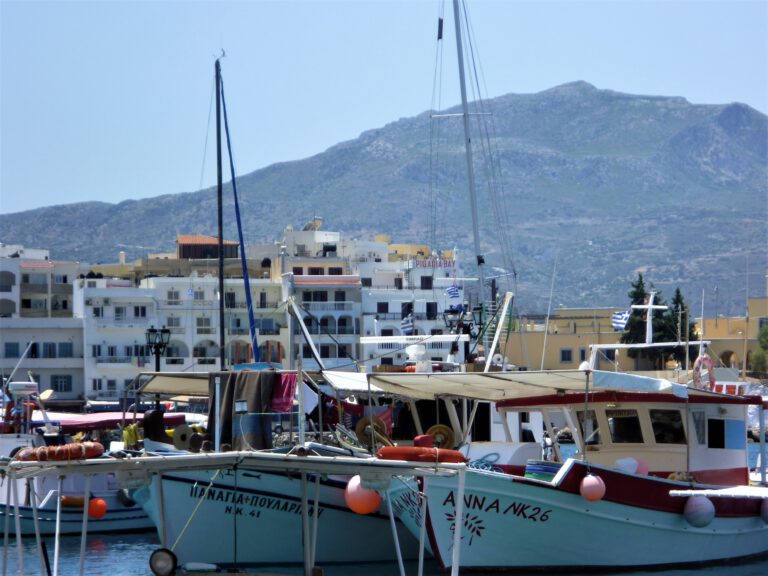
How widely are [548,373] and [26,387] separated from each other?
15.0 m

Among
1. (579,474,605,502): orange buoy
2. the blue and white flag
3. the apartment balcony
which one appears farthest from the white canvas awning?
the apartment balcony

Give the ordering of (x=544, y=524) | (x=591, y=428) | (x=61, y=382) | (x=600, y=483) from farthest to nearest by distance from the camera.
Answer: (x=61, y=382) < (x=591, y=428) < (x=544, y=524) < (x=600, y=483)

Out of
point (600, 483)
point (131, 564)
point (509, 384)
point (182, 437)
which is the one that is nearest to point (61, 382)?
point (182, 437)

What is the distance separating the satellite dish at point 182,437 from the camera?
29122mm

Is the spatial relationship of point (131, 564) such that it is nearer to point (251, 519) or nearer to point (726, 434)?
point (251, 519)

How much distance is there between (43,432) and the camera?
38.3 meters

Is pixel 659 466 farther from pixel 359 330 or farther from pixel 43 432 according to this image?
pixel 359 330

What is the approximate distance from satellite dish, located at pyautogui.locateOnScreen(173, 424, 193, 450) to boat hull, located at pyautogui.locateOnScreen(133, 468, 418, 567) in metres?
4.17

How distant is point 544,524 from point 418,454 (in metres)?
6.13

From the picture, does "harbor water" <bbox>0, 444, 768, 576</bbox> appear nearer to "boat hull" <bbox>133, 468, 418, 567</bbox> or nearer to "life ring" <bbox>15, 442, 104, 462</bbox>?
"boat hull" <bbox>133, 468, 418, 567</bbox>

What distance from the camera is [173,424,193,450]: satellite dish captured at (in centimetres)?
2912

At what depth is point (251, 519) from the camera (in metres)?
24.7

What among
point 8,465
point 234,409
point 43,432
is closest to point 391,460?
point 8,465

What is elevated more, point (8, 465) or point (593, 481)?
point (8, 465)
